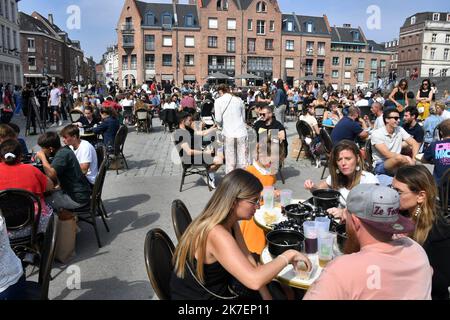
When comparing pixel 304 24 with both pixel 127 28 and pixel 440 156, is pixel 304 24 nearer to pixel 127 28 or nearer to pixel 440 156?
pixel 127 28

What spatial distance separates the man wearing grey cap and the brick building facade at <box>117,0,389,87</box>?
4865 centimetres

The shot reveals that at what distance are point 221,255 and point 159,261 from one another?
463mm

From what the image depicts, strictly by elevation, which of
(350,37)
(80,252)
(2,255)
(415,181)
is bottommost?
(80,252)

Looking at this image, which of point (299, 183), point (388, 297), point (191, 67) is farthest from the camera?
point (191, 67)

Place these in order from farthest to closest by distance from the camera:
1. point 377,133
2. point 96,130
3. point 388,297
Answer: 1. point 96,130
2. point 377,133
3. point 388,297

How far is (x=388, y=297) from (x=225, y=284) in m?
0.96

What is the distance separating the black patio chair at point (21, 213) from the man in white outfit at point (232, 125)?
3.66 metres

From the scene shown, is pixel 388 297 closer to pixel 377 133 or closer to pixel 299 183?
pixel 377 133

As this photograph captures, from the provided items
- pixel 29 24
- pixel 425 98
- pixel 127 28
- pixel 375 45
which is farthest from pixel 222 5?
pixel 425 98

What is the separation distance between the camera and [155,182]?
7.69 meters

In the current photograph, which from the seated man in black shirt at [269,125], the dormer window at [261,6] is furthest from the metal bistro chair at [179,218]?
the dormer window at [261,6]

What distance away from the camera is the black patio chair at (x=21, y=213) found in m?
3.48

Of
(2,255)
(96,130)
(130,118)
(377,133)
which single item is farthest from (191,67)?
(2,255)
